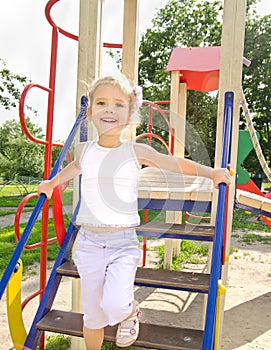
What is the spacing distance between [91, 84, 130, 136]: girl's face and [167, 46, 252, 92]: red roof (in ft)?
10.8

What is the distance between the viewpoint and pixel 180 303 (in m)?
4.22

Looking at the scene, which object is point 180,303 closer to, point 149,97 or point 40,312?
point 40,312

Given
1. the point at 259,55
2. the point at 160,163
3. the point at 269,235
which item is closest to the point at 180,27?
the point at 259,55

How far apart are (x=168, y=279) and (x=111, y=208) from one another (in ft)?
2.02

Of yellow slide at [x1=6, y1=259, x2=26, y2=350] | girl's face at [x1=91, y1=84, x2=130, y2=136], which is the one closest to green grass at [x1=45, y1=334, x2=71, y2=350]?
yellow slide at [x1=6, y1=259, x2=26, y2=350]

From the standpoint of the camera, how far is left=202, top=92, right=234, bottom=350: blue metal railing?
5.87ft

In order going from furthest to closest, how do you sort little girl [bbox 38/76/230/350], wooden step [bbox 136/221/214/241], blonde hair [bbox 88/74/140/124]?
1. wooden step [bbox 136/221/214/241]
2. blonde hair [bbox 88/74/140/124]
3. little girl [bbox 38/76/230/350]

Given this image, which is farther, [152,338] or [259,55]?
[259,55]

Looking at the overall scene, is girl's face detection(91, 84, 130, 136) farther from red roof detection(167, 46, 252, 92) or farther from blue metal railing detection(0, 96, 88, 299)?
red roof detection(167, 46, 252, 92)

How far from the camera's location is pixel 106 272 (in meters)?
1.94

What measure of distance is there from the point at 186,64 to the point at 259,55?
42.6 feet

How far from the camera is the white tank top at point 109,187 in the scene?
201cm

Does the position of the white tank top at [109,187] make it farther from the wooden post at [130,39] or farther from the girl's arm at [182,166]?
the wooden post at [130,39]

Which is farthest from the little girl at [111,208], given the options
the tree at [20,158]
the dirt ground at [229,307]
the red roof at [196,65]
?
the tree at [20,158]
